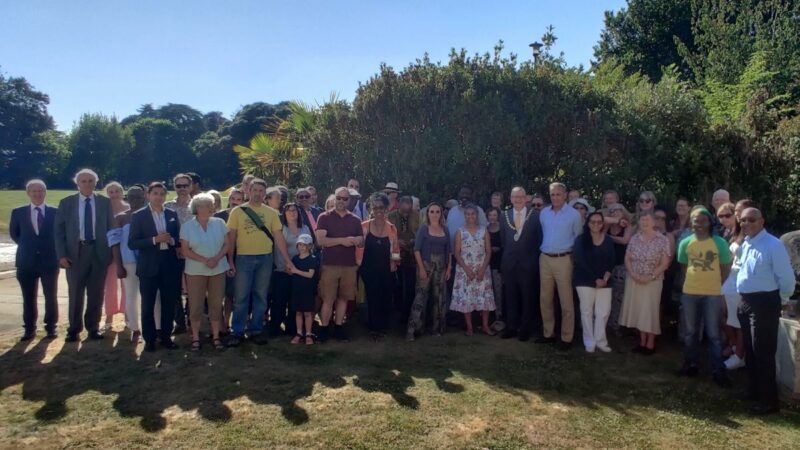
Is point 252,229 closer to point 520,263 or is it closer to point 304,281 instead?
point 304,281

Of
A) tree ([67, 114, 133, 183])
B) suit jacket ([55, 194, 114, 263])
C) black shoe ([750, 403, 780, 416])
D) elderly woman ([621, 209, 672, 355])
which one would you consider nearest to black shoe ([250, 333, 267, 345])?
suit jacket ([55, 194, 114, 263])

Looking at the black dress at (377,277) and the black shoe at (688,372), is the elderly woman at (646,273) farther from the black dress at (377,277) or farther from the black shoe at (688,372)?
the black dress at (377,277)

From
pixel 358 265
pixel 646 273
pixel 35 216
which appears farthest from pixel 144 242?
pixel 646 273

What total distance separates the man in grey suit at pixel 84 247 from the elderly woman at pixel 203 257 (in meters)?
1.24

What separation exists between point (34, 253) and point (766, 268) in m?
7.61

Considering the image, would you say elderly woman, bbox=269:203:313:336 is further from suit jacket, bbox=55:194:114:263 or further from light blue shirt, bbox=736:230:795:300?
light blue shirt, bbox=736:230:795:300

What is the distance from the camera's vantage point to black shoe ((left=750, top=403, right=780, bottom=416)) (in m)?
4.74

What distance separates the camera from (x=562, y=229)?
6461 mm

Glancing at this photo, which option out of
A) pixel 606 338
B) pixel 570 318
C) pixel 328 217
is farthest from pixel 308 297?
→ pixel 606 338

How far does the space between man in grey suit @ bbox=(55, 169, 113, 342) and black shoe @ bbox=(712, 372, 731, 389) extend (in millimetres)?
6648

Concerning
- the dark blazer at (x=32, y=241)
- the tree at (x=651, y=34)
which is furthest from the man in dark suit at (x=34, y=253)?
the tree at (x=651, y=34)

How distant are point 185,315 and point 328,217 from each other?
7.96 ft

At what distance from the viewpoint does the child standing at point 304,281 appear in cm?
645

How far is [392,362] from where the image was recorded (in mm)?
5961
